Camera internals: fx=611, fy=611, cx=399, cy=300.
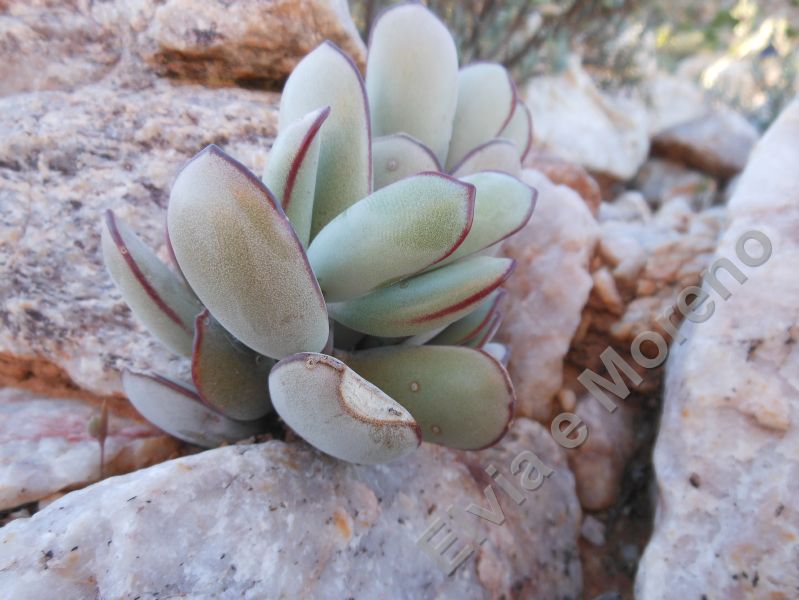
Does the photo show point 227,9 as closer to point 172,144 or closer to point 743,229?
point 172,144

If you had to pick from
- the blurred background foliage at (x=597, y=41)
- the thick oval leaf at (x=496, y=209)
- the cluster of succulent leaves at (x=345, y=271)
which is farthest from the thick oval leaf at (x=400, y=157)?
the blurred background foliage at (x=597, y=41)

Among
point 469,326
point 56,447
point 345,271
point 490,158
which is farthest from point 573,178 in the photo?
point 56,447

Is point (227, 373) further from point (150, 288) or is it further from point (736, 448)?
point (736, 448)

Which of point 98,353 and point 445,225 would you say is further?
point 98,353

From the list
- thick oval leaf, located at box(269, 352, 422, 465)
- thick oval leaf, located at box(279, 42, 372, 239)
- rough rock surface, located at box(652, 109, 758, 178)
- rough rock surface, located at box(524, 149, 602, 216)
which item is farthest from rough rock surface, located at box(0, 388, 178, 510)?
rough rock surface, located at box(652, 109, 758, 178)

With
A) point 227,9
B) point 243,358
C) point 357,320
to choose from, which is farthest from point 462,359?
point 227,9

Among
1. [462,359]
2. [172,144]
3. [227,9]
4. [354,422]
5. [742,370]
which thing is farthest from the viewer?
[227,9]

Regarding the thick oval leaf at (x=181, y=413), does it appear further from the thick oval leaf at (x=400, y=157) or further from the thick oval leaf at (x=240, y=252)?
the thick oval leaf at (x=400, y=157)

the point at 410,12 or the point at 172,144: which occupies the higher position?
the point at 410,12
